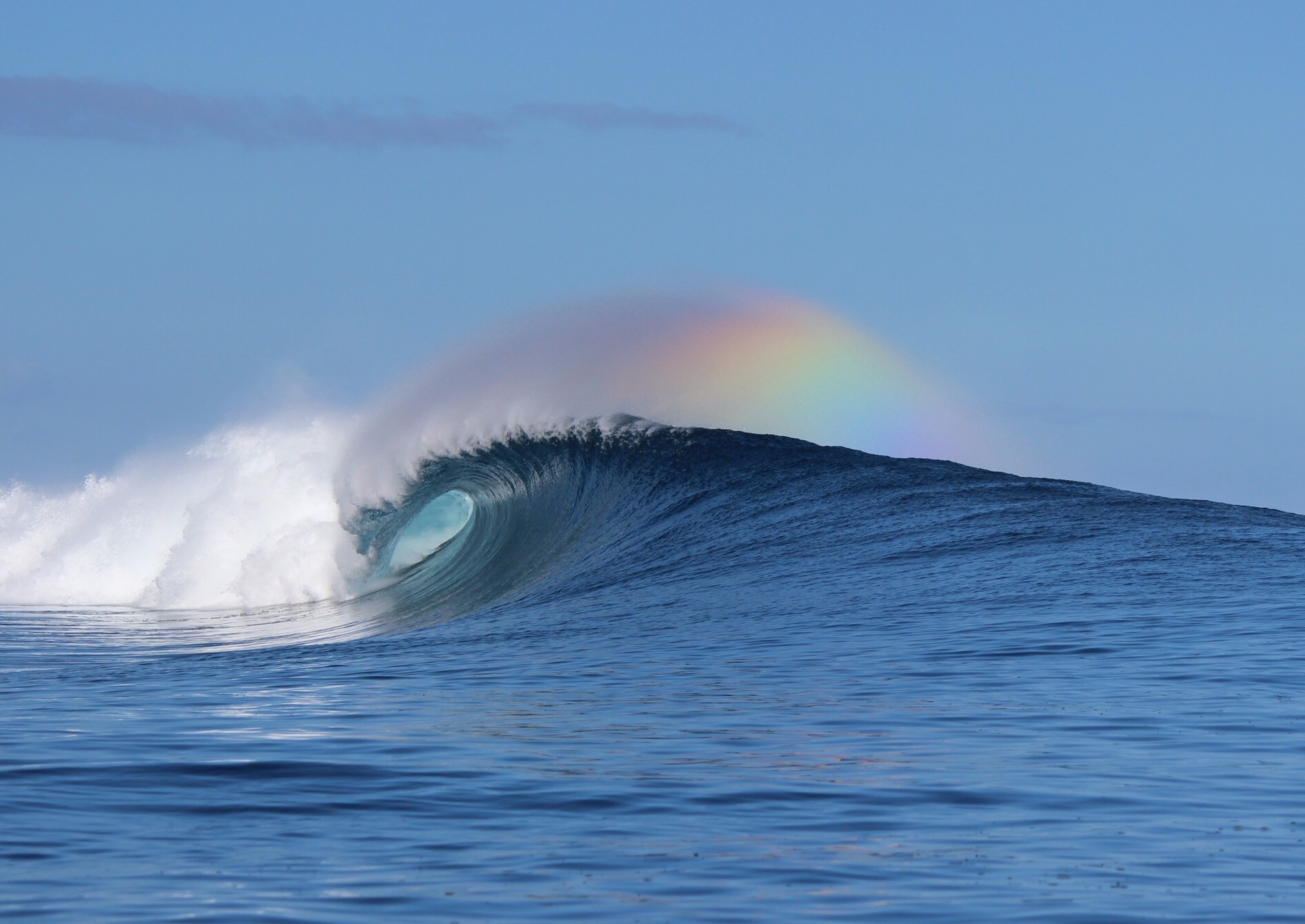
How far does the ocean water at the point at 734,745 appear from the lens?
157 inches

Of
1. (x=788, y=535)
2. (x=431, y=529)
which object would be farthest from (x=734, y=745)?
(x=431, y=529)

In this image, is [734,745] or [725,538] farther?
[725,538]

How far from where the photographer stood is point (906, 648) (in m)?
8.68

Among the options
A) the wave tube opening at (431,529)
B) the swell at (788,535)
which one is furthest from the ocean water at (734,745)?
the wave tube opening at (431,529)

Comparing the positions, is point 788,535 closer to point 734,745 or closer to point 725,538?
point 725,538

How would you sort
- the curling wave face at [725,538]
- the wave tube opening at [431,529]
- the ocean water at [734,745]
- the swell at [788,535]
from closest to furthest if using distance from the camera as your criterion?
1. the ocean water at [734,745]
2. the swell at [788,535]
3. the curling wave face at [725,538]
4. the wave tube opening at [431,529]

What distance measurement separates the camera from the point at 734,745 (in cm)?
596

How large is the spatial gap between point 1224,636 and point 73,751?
6144 millimetres

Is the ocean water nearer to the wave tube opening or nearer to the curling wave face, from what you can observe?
the curling wave face

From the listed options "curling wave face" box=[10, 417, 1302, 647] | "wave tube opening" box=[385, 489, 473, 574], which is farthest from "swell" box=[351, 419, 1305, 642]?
"wave tube opening" box=[385, 489, 473, 574]

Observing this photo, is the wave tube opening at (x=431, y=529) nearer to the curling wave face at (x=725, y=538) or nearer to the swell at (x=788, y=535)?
the curling wave face at (x=725, y=538)

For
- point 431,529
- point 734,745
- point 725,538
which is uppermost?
point 431,529

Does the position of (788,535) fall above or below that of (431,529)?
below

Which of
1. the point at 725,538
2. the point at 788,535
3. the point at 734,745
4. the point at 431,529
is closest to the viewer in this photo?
the point at 734,745
